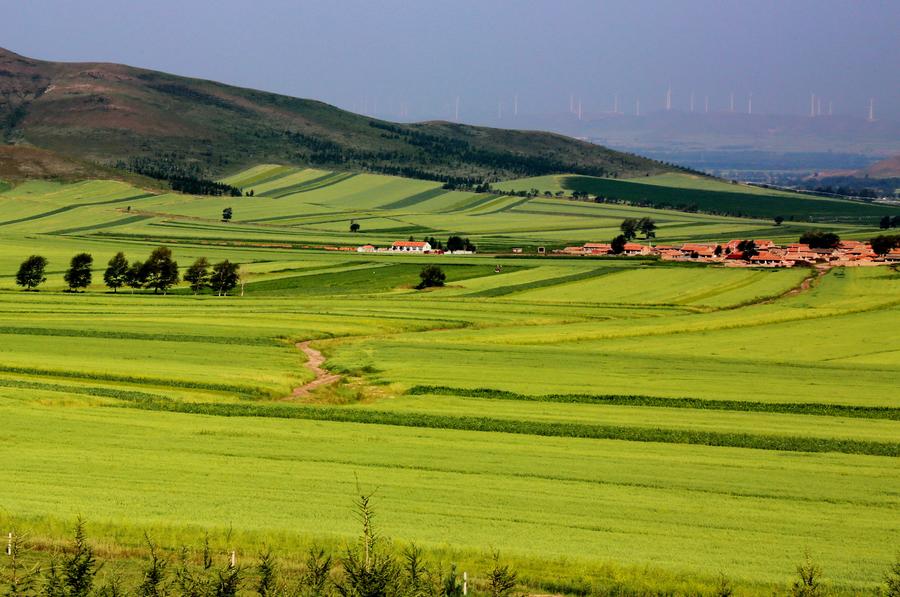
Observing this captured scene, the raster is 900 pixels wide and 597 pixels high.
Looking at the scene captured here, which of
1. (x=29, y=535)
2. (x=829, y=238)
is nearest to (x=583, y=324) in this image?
(x=29, y=535)

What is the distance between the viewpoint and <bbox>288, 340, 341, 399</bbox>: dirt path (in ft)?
171

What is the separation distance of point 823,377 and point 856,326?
21.5m

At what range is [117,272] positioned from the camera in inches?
4225

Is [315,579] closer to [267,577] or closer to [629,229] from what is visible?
[267,577]

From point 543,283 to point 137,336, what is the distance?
51441 mm

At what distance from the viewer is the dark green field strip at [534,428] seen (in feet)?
126

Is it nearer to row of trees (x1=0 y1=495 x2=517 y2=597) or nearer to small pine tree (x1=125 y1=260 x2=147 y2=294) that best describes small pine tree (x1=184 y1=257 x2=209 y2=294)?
small pine tree (x1=125 y1=260 x2=147 y2=294)

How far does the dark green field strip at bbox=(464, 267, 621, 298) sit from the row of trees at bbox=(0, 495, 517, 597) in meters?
74.1

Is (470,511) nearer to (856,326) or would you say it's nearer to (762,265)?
(856,326)

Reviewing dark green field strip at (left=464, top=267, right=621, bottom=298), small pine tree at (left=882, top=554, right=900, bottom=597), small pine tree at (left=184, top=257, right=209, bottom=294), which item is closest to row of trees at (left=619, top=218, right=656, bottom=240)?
dark green field strip at (left=464, top=267, right=621, bottom=298)

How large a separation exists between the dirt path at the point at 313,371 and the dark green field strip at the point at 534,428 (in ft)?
19.7

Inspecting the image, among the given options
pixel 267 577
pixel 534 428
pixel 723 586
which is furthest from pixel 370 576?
pixel 534 428

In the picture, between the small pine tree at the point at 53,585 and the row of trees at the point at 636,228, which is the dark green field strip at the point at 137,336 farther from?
the row of trees at the point at 636,228

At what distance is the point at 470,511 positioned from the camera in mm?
29297
